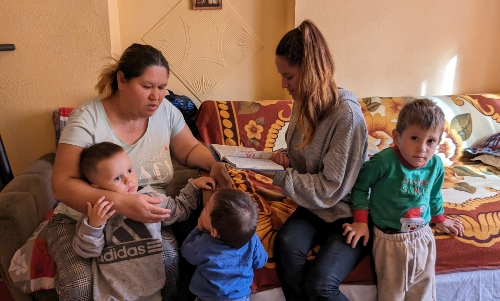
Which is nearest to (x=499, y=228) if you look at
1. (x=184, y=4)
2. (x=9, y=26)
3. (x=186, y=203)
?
(x=186, y=203)

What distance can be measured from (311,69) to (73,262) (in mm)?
1021

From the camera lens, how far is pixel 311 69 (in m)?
Result: 1.36

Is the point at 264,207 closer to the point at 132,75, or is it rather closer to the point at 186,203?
the point at 186,203

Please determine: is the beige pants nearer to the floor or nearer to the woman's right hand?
the woman's right hand

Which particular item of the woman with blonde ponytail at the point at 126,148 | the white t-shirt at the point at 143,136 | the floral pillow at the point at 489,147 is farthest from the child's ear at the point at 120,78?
the floral pillow at the point at 489,147

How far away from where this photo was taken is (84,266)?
1.29m

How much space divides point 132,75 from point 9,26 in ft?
3.86

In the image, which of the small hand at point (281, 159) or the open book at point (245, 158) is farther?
the small hand at point (281, 159)

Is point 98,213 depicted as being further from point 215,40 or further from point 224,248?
point 215,40

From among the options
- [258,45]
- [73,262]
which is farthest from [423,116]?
[258,45]

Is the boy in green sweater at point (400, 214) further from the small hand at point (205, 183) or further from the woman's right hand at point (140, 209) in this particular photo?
the woman's right hand at point (140, 209)

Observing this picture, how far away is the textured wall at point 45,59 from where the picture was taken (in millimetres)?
2166

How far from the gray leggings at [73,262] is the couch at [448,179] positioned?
0.30 metres

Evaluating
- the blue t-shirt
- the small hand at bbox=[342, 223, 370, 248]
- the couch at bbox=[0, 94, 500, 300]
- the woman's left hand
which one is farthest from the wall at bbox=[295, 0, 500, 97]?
the blue t-shirt
